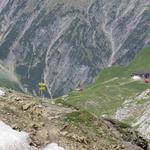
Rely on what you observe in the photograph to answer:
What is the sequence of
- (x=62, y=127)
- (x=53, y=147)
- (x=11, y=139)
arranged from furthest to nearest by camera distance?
(x=62, y=127) → (x=53, y=147) → (x=11, y=139)

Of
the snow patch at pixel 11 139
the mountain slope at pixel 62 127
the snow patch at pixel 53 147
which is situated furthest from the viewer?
the mountain slope at pixel 62 127

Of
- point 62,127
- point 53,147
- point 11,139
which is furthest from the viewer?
point 62,127

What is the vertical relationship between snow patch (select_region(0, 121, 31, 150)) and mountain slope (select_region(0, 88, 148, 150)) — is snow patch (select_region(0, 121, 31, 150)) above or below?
above

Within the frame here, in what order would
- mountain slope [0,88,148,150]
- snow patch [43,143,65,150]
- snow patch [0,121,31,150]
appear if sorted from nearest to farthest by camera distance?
snow patch [0,121,31,150] → snow patch [43,143,65,150] → mountain slope [0,88,148,150]

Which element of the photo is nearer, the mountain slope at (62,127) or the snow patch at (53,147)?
the snow patch at (53,147)

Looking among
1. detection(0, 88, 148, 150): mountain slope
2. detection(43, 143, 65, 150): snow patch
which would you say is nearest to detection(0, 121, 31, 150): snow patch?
detection(0, 88, 148, 150): mountain slope

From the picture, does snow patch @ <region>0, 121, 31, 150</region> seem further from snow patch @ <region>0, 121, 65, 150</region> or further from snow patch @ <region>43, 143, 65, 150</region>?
snow patch @ <region>43, 143, 65, 150</region>

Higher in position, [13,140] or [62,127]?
[13,140]

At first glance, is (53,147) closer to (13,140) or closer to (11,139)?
(13,140)

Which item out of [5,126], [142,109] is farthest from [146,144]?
[142,109]

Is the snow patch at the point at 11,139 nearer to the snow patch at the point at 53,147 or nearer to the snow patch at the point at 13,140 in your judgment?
the snow patch at the point at 13,140

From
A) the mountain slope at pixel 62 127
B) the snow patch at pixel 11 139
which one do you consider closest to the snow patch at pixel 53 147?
the mountain slope at pixel 62 127

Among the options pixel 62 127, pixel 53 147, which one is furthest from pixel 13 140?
pixel 62 127
